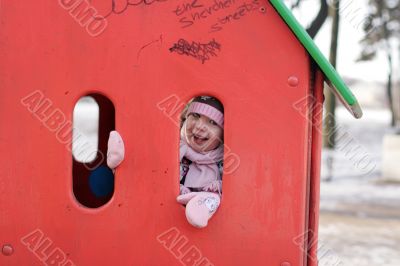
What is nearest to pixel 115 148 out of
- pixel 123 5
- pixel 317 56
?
pixel 123 5

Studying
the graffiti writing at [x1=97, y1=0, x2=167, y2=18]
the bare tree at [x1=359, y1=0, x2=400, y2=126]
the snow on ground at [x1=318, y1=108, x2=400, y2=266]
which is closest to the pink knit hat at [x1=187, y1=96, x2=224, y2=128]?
the graffiti writing at [x1=97, y1=0, x2=167, y2=18]

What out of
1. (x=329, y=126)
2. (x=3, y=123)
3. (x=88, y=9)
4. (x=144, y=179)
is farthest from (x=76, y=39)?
(x=329, y=126)

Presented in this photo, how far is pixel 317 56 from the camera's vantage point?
6.66 ft

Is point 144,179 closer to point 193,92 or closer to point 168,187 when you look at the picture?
point 168,187

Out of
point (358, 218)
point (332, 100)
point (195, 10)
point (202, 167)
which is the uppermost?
point (332, 100)

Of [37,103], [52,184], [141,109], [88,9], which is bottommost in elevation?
[52,184]

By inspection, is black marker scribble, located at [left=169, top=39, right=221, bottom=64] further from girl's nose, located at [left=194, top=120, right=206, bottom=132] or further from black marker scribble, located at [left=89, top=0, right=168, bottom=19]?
girl's nose, located at [left=194, top=120, right=206, bottom=132]

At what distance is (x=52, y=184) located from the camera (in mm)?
2240

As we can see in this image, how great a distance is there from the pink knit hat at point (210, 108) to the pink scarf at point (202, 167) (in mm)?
142

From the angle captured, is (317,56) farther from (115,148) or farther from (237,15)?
(115,148)

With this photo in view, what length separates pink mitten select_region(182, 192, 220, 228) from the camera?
2086 mm

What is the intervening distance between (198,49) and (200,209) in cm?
60

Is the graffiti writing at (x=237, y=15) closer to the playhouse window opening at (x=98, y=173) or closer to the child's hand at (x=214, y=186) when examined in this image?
the child's hand at (x=214, y=186)

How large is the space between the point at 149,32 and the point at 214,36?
25cm
